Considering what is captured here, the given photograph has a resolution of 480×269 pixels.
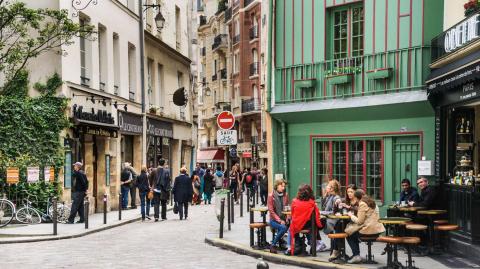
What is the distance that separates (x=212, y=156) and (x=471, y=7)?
62975mm

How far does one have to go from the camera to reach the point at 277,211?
14922mm

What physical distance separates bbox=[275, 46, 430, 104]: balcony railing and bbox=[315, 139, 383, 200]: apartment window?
1.20 m

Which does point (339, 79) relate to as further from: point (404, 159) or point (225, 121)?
point (225, 121)

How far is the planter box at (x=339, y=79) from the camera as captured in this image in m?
18.1

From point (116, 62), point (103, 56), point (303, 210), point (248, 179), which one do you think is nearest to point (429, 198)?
point (303, 210)

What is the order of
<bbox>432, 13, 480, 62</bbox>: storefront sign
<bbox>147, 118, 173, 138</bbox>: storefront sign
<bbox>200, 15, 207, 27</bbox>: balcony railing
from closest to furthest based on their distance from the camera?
1. <bbox>432, 13, 480, 62</bbox>: storefront sign
2. <bbox>147, 118, 173, 138</bbox>: storefront sign
3. <bbox>200, 15, 207, 27</bbox>: balcony railing

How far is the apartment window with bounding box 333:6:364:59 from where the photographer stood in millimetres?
18281

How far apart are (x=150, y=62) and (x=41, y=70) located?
11998 millimetres

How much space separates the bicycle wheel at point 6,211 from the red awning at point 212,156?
54.7 meters

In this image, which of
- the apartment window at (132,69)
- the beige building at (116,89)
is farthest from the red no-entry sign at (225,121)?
the apartment window at (132,69)

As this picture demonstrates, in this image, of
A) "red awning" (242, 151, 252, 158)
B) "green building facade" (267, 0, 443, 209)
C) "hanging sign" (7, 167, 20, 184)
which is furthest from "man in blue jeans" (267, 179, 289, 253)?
"red awning" (242, 151, 252, 158)

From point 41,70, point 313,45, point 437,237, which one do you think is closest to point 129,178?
point 41,70

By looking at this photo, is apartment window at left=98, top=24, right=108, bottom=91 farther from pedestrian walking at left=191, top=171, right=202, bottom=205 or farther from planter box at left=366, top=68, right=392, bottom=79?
planter box at left=366, top=68, right=392, bottom=79

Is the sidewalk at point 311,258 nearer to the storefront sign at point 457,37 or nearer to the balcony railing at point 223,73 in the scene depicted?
the storefront sign at point 457,37
